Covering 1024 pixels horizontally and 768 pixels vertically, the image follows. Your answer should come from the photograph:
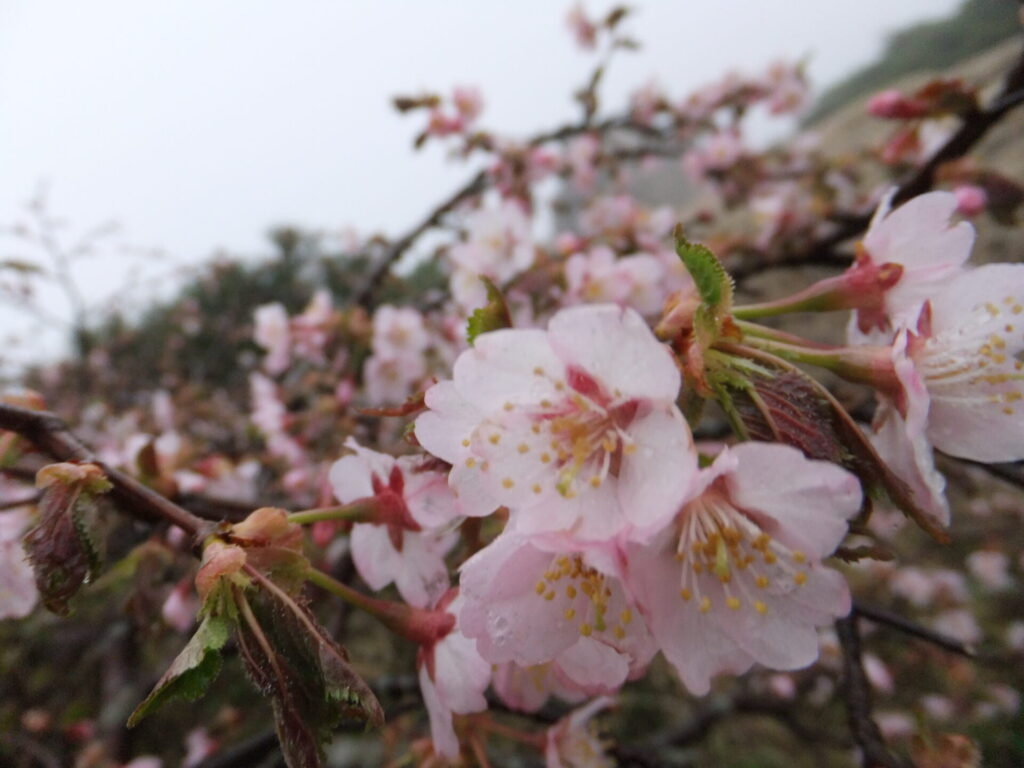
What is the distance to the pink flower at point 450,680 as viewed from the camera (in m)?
0.57

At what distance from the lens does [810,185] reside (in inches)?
91.4

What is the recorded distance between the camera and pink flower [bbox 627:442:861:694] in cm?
44

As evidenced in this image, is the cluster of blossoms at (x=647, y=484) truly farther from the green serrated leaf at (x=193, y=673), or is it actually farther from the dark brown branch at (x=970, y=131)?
the dark brown branch at (x=970, y=131)

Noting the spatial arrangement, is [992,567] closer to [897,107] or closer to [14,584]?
[897,107]

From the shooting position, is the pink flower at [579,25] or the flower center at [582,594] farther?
the pink flower at [579,25]

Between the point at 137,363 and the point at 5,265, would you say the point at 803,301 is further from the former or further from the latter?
the point at 137,363

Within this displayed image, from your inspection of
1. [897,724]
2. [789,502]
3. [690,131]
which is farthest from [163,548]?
[897,724]

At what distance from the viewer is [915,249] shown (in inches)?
22.1

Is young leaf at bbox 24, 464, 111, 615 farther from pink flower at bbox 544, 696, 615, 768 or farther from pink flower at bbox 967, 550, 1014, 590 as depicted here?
pink flower at bbox 967, 550, 1014, 590

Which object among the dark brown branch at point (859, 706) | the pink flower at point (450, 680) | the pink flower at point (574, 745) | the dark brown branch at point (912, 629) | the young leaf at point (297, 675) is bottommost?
the dark brown branch at point (912, 629)

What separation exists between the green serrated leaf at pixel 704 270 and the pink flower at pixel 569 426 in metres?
0.05

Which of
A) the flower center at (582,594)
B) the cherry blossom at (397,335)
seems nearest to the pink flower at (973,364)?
the flower center at (582,594)

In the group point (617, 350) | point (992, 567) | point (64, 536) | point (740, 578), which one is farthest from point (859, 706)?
point (992, 567)

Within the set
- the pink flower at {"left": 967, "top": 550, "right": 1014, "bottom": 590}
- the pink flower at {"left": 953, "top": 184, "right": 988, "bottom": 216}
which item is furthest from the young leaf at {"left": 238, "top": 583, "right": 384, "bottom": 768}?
the pink flower at {"left": 967, "top": 550, "right": 1014, "bottom": 590}
